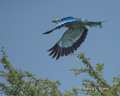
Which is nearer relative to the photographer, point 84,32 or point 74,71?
point 84,32

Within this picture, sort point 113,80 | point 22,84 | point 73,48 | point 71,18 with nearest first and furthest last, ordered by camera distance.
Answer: point 71,18, point 73,48, point 113,80, point 22,84

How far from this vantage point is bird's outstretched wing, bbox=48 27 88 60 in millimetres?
7559

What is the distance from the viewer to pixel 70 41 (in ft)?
25.6

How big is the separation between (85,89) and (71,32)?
1928 millimetres

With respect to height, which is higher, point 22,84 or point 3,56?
point 3,56

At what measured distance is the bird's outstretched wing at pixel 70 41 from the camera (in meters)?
7.56

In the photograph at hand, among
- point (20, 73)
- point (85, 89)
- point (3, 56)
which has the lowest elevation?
point (85, 89)

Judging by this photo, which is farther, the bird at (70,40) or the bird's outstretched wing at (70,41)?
the bird's outstretched wing at (70,41)

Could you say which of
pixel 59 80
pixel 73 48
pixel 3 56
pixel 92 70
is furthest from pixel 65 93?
pixel 3 56

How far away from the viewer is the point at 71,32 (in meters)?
7.75

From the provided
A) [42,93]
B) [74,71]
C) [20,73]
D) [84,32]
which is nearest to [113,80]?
[74,71]

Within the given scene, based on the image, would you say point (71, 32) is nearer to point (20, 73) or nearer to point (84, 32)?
point (84, 32)

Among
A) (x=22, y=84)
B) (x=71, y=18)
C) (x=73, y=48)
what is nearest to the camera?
(x=71, y=18)

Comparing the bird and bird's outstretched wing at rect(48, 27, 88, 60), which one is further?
bird's outstretched wing at rect(48, 27, 88, 60)
